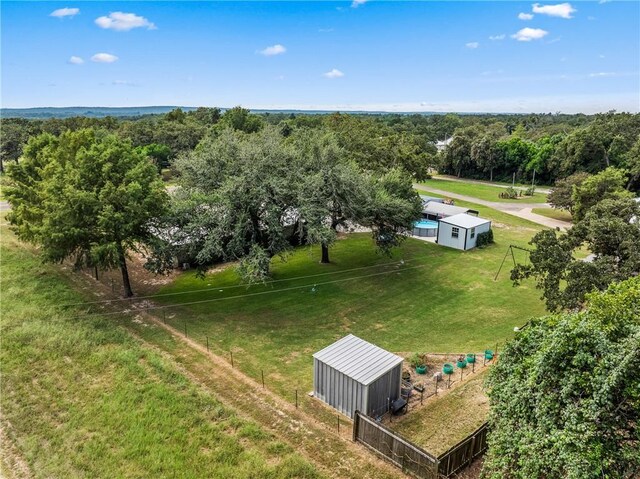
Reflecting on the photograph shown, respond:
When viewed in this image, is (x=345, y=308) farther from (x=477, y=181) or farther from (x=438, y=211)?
(x=477, y=181)

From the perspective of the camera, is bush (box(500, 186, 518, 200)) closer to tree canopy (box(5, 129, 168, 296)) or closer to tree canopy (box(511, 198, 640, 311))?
tree canopy (box(511, 198, 640, 311))

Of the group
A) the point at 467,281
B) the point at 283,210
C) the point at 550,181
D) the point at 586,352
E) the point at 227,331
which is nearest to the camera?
the point at 586,352

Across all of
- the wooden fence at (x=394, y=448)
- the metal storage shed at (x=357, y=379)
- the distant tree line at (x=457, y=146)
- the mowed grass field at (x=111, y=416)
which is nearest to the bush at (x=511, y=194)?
the distant tree line at (x=457, y=146)

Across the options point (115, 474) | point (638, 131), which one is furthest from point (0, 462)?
point (638, 131)

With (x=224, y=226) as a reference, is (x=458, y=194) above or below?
below

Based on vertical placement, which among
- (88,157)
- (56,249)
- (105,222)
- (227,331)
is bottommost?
(227,331)

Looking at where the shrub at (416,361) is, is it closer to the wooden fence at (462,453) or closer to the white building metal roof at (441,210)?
the wooden fence at (462,453)

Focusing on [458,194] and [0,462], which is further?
[458,194]

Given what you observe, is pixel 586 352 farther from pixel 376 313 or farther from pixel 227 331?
pixel 227 331
